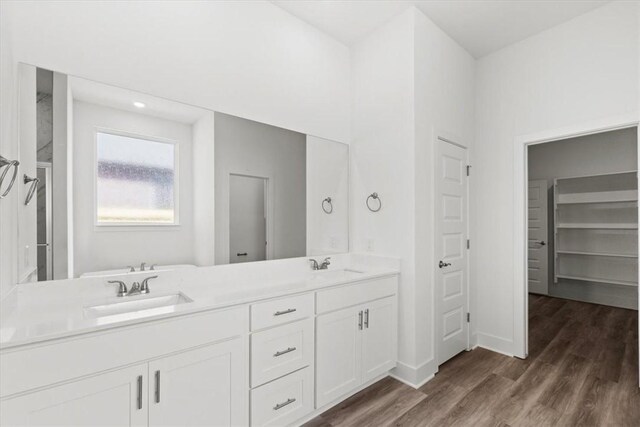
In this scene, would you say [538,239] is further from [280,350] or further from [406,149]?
[280,350]

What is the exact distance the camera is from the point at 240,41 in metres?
2.31

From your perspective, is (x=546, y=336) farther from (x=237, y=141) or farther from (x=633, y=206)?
(x=237, y=141)

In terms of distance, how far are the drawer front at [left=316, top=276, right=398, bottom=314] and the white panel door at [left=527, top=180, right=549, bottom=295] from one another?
3.93 metres

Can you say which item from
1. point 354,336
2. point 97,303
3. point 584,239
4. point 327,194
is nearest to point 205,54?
point 327,194

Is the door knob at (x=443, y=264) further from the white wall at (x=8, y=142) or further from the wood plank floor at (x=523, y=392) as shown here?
the white wall at (x=8, y=142)

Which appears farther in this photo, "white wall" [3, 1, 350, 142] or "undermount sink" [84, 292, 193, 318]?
"white wall" [3, 1, 350, 142]

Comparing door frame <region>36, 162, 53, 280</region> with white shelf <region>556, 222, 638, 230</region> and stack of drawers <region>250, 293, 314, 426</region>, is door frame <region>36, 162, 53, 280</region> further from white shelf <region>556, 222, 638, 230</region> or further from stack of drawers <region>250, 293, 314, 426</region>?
white shelf <region>556, 222, 638, 230</region>

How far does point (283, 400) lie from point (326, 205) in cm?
161

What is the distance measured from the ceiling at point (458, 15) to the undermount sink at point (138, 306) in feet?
7.69

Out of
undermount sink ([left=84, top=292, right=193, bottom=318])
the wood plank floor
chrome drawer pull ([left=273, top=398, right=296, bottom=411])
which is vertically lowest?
the wood plank floor

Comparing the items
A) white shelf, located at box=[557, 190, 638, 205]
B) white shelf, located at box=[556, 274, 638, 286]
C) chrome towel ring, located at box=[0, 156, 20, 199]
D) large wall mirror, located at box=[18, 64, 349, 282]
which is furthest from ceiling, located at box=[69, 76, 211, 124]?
white shelf, located at box=[556, 274, 638, 286]

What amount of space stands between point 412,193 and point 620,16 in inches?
84.9

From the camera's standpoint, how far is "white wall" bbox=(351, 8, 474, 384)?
2.52m

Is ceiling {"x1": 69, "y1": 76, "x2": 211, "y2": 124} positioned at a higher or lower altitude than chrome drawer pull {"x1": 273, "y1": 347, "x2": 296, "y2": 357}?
higher
